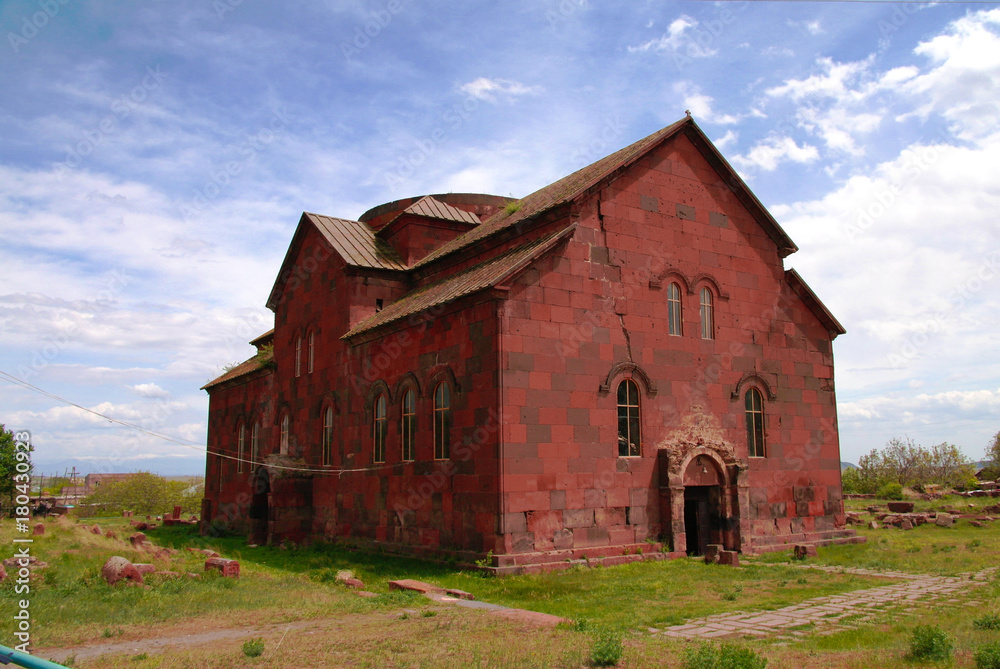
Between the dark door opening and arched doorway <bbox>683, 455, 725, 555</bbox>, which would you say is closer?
arched doorway <bbox>683, 455, 725, 555</bbox>

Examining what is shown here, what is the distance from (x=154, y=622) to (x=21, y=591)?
2892 millimetres

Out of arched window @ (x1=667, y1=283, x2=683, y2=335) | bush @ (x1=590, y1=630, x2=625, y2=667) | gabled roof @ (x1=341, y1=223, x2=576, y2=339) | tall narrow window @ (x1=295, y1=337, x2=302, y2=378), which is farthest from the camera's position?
tall narrow window @ (x1=295, y1=337, x2=302, y2=378)

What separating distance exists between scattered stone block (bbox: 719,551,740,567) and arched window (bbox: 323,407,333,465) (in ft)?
34.8

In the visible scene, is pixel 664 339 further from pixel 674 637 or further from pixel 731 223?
pixel 674 637

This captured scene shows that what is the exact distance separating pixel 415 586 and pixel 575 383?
17.0ft

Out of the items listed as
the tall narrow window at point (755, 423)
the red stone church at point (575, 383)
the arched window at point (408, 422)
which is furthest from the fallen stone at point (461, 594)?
the tall narrow window at point (755, 423)

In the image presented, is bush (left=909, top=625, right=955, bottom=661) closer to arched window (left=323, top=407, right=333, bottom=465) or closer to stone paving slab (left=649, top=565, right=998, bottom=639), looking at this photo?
stone paving slab (left=649, top=565, right=998, bottom=639)

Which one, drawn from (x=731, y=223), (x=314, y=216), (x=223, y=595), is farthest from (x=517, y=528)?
(x=314, y=216)

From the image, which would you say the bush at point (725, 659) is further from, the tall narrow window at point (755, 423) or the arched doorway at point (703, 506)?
the tall narrow window at point (755, 423)

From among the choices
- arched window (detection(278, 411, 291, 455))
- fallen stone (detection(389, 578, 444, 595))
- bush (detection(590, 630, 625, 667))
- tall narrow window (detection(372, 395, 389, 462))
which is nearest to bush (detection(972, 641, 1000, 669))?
bush (detection(590, 630, 625, 667))

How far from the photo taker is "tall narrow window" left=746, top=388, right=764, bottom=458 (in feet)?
58.9

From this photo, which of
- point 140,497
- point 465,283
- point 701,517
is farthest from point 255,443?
point 140,497

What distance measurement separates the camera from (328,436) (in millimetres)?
20625

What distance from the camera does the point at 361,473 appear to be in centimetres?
1859
